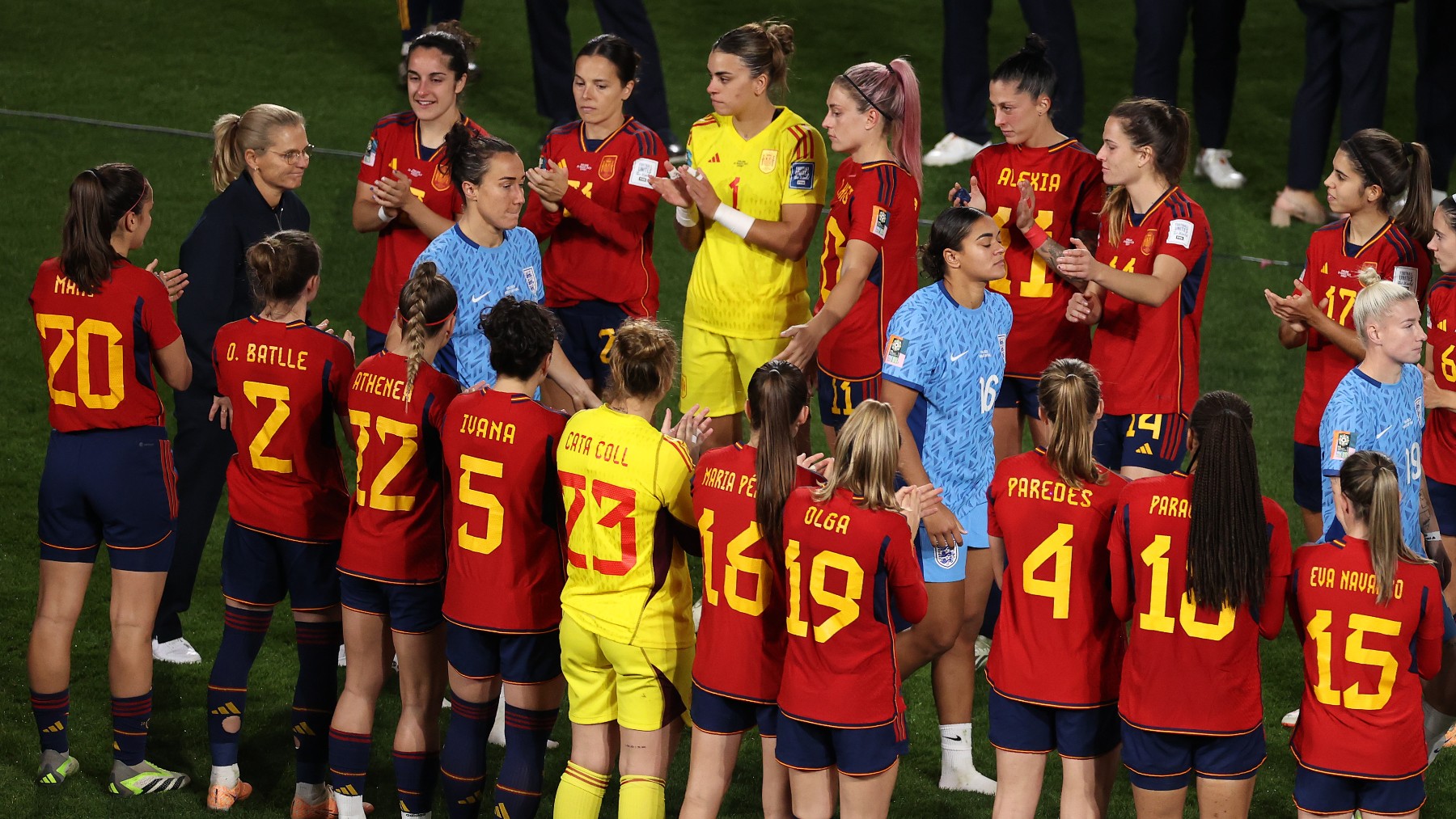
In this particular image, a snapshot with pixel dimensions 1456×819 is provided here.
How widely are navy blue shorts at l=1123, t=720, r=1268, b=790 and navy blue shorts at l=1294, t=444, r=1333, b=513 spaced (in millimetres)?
2071

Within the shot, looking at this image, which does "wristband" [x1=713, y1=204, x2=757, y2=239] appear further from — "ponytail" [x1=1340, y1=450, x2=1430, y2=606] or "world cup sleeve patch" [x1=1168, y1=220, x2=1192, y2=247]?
"ponytail" [x1=1340, y1=450, x2=1430, y2=606]

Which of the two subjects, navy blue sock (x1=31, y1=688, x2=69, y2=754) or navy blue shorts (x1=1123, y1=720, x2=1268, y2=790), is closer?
navy blue shorts (x1=1123, y1=720, x2=1268, y2=790)

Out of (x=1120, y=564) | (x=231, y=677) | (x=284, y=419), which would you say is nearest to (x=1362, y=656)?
(x=1120, y=564)

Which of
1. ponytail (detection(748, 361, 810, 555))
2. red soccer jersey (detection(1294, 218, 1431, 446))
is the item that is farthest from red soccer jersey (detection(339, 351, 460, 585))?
red soccer jersey (detection(1294, 218, 1431, 446))

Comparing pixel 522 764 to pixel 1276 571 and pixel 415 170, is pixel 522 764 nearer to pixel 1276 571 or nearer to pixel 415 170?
pixel 1276 571

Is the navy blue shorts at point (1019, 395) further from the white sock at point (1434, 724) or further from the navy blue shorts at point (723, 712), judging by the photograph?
the navy blue shorts at point (723, 712)

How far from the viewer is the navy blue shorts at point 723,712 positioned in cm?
467

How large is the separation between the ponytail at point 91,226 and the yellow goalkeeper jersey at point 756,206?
86.3 inches

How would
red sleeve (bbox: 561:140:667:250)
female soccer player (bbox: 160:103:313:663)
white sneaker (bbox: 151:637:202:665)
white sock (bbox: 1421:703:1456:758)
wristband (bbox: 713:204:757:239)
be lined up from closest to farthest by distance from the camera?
white sock (bbox: 1421:703:1456:758)
female soccer player (bbox: 160:103:313:663)
wristband (bbox: 713:204:757:239)
red sleeve (bbox: 561:140:667:250)
white sneaker (bbox: 151:637:202:665)

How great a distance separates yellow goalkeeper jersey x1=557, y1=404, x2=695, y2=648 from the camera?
462 cm

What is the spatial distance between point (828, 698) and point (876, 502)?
0.58m

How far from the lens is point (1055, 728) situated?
4.74 m

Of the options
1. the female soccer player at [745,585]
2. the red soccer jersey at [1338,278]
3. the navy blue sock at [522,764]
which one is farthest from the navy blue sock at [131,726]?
the red soccer jersey at [1338,278]

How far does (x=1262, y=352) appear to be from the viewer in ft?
32.4
